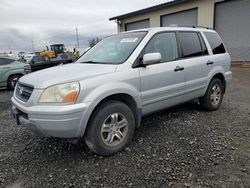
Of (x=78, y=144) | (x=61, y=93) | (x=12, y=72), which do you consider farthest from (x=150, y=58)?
(x=12, y=72)

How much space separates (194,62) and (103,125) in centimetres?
235

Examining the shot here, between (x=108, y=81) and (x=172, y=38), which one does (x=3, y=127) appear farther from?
(x=172, y=38)

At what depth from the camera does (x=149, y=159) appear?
319 centimetres

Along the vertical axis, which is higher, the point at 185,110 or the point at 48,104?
the point at 48,104

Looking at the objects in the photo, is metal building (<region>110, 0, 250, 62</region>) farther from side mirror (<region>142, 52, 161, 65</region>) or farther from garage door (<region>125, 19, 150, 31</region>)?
side mirror (<region>142, 52, 161, 65</region>)

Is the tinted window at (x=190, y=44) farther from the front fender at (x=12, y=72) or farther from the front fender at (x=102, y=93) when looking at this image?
the front fender at (x=12, y=72)

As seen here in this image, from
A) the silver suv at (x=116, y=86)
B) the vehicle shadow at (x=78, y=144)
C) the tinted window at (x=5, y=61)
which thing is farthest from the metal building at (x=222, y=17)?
the tinted window at (x=5, y=61)

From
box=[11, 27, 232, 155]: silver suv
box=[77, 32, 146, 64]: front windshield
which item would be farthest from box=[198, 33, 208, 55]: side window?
box=[77, 32, 146, 64]: front windshield

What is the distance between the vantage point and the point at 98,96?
3006mm

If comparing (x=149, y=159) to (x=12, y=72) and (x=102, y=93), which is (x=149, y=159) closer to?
(x=102, y=93)

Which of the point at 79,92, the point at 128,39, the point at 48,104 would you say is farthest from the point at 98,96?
the point at 128,39

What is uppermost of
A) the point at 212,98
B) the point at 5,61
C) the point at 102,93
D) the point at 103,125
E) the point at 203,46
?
the point at 203,46

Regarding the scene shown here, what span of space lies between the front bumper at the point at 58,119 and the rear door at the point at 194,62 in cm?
233

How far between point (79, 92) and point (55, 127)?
523 mm
